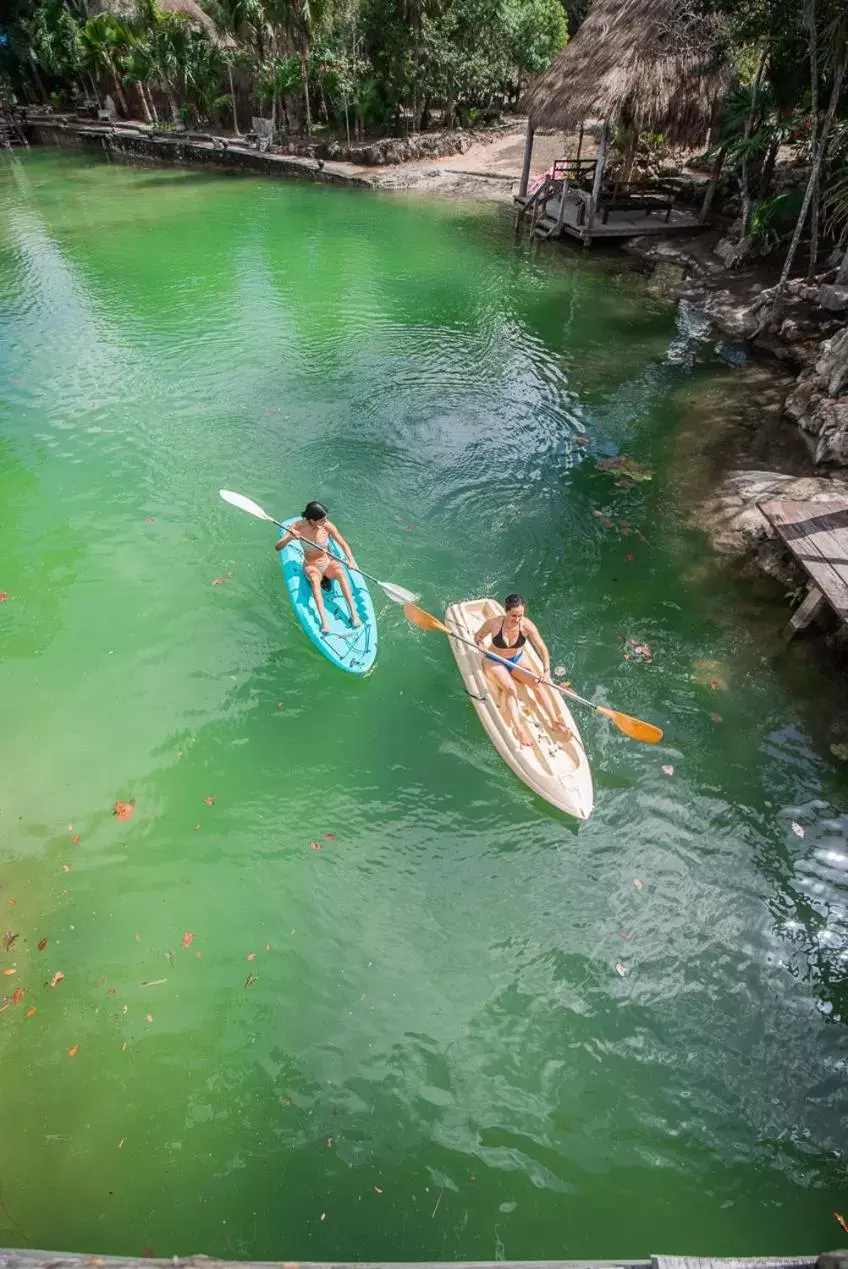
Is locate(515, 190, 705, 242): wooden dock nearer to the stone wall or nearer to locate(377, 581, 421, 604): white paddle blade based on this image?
the stone wall

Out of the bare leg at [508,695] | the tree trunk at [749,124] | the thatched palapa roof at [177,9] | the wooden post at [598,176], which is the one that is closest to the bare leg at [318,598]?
the bare leg at [508,695]

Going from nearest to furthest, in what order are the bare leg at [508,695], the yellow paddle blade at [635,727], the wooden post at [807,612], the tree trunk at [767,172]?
the yellow paddle blade at [635,727]
the bare leg at [508,695]
the wooden post at [807,612]
the tree trunk at [767,172]

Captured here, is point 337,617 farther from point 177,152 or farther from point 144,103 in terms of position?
point 144,103

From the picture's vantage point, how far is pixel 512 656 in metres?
6.49

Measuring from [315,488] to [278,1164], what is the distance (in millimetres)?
7787

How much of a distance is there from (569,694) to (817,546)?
3378 mm

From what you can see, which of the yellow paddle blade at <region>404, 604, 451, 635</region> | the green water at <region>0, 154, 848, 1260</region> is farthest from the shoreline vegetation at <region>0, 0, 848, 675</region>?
the yellow paddle blade at <region>404, 604, 451, 635</region>

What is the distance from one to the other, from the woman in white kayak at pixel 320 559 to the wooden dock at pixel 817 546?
15.6 feet

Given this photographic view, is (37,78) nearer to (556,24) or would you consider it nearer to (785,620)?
(556,24)

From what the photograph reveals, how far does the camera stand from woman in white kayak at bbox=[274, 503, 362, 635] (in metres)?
7.19

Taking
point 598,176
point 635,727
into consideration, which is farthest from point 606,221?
point 635,727

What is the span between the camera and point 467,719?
6.57 m

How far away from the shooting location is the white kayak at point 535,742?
565cm

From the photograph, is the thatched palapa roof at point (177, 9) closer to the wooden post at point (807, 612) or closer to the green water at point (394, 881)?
the green water at point (394, 881)
